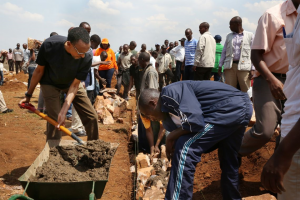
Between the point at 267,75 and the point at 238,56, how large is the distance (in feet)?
10.4

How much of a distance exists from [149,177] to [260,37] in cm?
242

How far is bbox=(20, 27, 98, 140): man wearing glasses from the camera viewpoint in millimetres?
3795

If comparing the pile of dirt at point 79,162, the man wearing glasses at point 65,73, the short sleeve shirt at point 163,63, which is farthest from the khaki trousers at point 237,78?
the short sleeve shirt at point 163,63

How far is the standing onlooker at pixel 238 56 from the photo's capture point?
605cm

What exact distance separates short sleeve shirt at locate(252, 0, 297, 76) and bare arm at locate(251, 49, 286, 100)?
8 centimetres

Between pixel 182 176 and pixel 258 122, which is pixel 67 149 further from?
pixel 258 122

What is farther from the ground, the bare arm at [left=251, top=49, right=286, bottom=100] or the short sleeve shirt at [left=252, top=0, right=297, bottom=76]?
the short sleeve shirt at [left=252, top=0, right=297, bottom=76]

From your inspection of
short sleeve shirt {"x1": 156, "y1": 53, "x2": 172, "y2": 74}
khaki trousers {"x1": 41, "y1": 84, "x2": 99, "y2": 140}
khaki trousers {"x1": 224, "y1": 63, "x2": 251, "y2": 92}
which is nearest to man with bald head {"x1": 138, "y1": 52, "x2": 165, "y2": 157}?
khaki trousers {"x1": 41, "y1": 84, "x2": 99, "y2": 140}

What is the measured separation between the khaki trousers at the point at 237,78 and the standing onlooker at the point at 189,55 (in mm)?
2927

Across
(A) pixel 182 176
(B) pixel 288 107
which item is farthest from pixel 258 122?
(B) pixel 288 107

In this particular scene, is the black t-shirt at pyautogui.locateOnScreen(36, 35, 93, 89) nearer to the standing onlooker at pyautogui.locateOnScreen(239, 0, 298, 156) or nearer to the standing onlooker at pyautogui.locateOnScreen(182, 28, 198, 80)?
the standing onlooker at pyautogui.locateOnScreen(239, 0, 298, 156)

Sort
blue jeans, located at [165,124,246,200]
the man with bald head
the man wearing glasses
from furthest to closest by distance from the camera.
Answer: the man with bald head < the man wearing glasses < blue jeans, located at [165,124,246,200]

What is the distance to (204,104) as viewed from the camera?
9.82 feet

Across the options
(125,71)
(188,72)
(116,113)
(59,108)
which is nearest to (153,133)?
(59,108)
